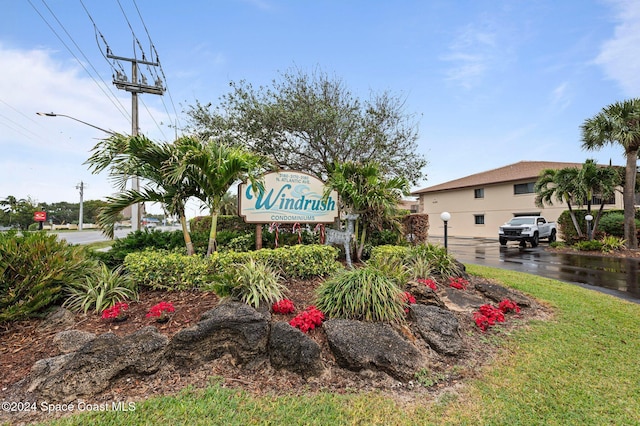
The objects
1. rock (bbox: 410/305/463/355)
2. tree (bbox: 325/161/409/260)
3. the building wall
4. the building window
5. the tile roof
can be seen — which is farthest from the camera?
the tile roof

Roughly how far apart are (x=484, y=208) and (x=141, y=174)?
2514 centimetres

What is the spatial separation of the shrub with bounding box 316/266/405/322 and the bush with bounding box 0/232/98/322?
3.48 metres

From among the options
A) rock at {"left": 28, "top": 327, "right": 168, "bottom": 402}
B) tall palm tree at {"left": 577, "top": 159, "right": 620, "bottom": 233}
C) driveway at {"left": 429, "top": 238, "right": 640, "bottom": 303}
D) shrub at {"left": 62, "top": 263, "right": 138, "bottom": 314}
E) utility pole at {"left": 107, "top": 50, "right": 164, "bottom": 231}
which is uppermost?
utility pole at {"left": 107, "top": 50, "right": 164, "bottom": 231}

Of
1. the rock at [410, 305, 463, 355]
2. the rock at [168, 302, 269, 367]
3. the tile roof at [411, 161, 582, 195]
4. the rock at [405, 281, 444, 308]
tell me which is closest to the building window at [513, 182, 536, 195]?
the tile roof at [411, 161, 582, 195]

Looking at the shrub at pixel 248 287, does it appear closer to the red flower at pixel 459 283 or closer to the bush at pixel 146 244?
the bush at pixel 146 244

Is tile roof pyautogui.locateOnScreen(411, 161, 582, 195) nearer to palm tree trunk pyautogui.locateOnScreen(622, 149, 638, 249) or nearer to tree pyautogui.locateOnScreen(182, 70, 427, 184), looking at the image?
palm tree trunk pyautogui.locateOnScreen(622, 149, 638, 249)

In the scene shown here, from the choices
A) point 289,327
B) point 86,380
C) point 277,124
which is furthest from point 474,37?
point 86,380

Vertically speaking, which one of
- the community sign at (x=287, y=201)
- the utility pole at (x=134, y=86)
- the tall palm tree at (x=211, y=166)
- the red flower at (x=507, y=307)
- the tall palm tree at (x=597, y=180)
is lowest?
the red flower at (x=507, y=307)

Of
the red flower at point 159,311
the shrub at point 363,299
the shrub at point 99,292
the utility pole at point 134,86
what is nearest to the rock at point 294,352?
the shrub at point 363,299

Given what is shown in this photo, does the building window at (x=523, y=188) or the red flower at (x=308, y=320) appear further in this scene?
the building window at (x=523, y=188)

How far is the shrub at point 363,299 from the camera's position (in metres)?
3.62

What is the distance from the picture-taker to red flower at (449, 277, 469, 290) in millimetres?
5562

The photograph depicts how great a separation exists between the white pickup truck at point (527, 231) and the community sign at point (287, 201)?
47.0ft

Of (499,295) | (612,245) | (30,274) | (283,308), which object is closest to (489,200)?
(612,245)
